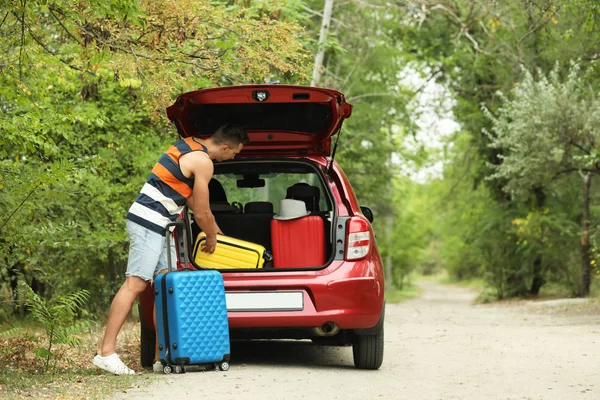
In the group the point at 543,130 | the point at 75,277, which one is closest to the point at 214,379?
the point at 75,277

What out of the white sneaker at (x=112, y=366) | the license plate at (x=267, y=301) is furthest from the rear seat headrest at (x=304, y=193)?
the white sneaker at (x=112, y=366)

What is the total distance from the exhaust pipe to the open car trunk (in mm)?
435

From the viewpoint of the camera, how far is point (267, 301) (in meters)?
7.06

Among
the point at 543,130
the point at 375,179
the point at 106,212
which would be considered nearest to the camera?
the point at 106,212

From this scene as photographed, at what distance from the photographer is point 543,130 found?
2088cm

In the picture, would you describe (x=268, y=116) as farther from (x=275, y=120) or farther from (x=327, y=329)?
(x=327, y=329)

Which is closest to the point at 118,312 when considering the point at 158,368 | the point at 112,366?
the point at 112,366

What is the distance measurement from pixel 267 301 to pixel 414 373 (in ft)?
4.15

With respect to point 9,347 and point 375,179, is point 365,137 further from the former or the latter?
point 9,347

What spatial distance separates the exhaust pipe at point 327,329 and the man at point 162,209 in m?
Result: 0.99

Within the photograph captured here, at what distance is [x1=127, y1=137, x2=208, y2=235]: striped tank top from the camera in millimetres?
7027

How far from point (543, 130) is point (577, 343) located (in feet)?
38.0

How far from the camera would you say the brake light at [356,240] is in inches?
284

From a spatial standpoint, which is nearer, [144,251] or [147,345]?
[144,251]
